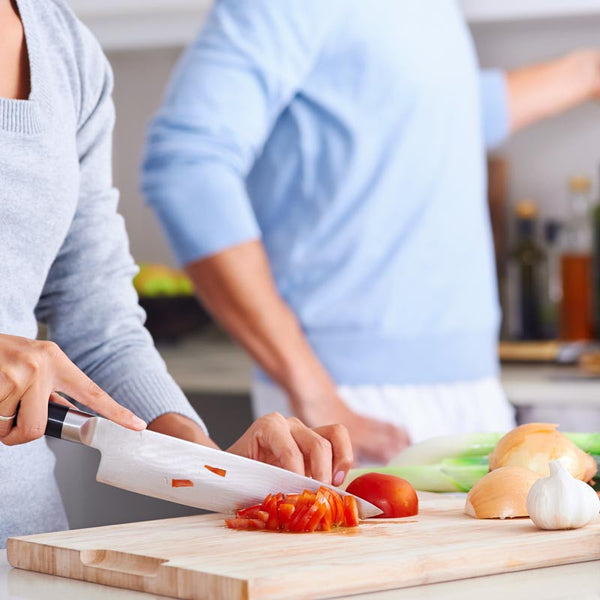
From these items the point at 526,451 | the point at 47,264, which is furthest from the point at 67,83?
the point at 526,451

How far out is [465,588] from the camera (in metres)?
0.79

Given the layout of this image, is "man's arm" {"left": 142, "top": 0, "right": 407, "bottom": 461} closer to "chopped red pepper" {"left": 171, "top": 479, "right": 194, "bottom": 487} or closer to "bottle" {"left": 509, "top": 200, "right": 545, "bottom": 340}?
"chopped red pepper" {"left": 171, "top": 479, "right": 194, "bottom": 487}

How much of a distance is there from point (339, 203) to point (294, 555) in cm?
100

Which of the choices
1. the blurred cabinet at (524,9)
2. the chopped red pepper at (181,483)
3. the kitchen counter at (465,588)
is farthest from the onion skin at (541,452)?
the blurred cabinet at (524,9)

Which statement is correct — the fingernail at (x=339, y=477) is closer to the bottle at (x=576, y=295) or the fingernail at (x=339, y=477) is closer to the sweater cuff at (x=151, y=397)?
the sweater cuff at (x=151, y=397)

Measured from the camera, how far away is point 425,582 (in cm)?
80

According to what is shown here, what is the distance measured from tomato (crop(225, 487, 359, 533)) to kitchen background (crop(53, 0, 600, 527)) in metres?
1.20

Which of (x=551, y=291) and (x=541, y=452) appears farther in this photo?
(x=551, y=291)

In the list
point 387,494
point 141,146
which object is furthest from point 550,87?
point 387,494

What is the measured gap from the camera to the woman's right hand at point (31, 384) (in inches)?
31.4

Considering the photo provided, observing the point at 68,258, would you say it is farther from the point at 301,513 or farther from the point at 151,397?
the point at 301,513

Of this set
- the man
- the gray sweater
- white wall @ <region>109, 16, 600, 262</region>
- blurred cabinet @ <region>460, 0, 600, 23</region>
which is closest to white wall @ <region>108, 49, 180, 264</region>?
white wall @ <region>109, 16, 600, 262</region>

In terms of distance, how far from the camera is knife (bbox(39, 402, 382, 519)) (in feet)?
2.97

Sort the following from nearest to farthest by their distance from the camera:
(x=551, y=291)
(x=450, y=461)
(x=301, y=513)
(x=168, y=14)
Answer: (x=301, y=513)
(x=450, y=461)
(x=168, y=14)
(x=551, y=291)
